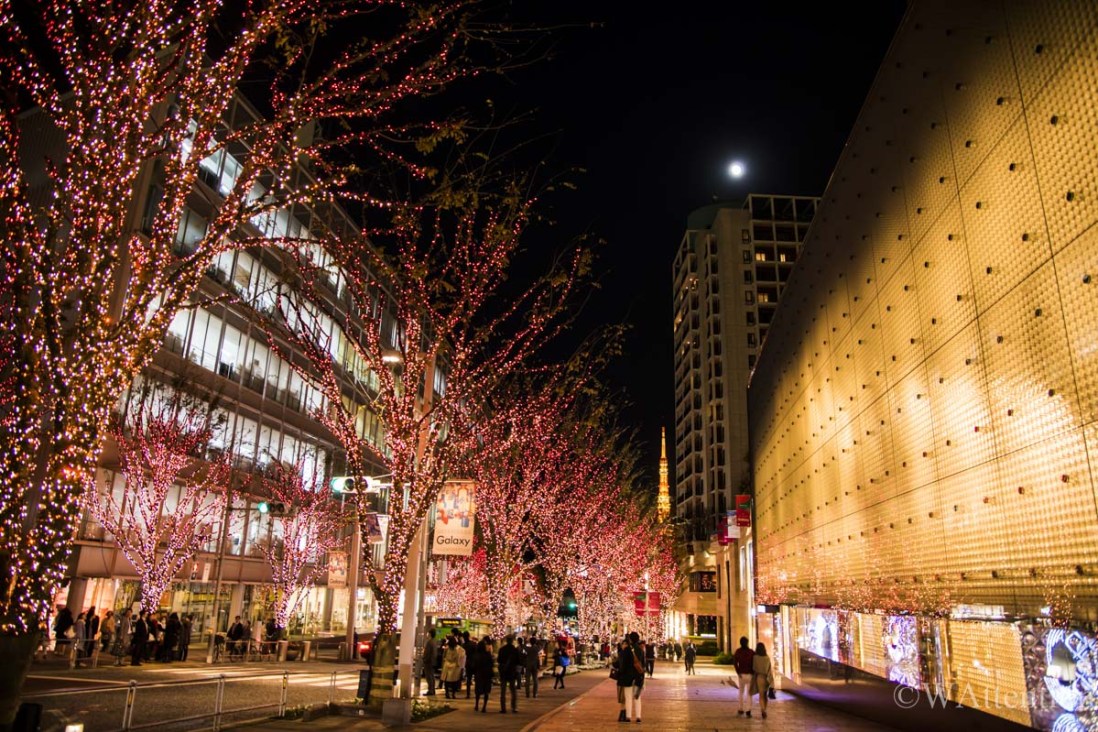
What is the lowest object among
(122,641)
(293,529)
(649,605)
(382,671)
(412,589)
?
(122,641)

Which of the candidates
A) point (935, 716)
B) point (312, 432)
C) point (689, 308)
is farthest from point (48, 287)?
point (689, 308)

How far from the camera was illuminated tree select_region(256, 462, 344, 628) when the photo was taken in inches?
1282

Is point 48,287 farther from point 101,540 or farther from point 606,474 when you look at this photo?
point 606,474

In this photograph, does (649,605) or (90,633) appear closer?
(90,633)

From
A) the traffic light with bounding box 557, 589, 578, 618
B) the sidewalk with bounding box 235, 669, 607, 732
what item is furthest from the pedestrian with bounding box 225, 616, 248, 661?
the traffic light with bounding box 557, 589, 578, 618

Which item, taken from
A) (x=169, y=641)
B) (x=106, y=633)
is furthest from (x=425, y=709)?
(x=106, y=633)

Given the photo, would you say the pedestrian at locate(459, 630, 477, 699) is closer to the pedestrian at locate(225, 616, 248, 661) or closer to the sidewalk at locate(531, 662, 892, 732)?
the sidewalk at locate(531, 662, 892, 732)

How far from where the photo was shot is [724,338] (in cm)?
8069

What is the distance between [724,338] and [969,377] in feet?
239

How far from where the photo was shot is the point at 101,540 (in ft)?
88.5

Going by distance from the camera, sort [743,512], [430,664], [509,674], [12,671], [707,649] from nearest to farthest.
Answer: [12,671]
[509,674]
[430,664]
[743,512]
[707,649]

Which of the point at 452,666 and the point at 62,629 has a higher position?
the point at 62,629

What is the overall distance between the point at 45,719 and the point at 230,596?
34062 millimetres

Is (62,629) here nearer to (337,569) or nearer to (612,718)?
(337,569)
